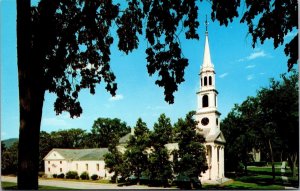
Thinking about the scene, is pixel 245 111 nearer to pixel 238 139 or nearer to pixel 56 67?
pixel 238 139

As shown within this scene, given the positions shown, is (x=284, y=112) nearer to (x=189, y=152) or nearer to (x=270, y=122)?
(x=270, y=122)

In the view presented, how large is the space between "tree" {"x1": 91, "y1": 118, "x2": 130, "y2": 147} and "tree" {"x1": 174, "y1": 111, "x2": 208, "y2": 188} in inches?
1111

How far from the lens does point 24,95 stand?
453cm

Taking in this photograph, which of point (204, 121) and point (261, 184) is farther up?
point (204, 121)

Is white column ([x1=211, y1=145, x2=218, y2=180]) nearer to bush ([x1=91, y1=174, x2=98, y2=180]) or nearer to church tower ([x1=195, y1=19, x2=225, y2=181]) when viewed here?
church tower ([x1=195, y1=19, x2=225, y2=181])

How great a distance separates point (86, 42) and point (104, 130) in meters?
50.8

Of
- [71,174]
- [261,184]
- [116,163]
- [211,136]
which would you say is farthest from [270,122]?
[71,174]

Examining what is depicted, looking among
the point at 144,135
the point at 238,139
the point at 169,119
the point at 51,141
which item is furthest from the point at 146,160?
the point at 51,141

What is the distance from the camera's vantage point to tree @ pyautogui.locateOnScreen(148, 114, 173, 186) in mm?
25859

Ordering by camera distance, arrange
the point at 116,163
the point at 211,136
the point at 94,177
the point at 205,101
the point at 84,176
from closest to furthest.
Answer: the point at 116,163, the point at 211,136, the point at 205,101, the point at 94,177, the point at 84,176

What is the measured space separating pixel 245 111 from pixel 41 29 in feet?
92.1

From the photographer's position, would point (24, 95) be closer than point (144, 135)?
Yes

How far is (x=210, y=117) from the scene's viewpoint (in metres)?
34.3

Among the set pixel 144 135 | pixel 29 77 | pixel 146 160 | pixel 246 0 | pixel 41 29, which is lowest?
pixel 146 160
